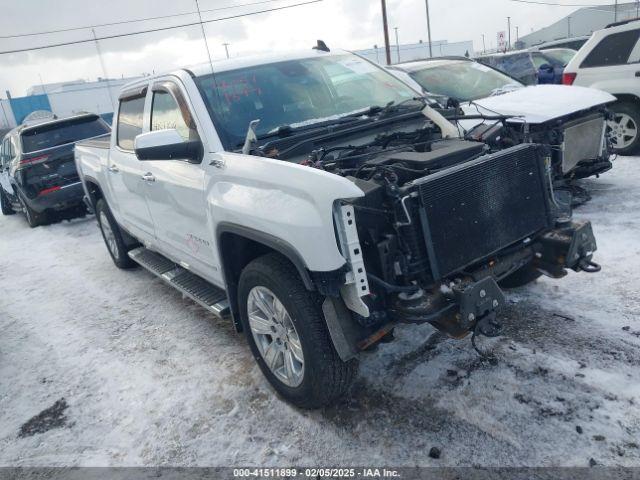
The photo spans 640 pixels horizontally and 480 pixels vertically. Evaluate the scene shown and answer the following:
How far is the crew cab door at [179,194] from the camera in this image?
3.63m

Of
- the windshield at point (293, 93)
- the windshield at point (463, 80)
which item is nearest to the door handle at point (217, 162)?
the windshield at point (293, 93)

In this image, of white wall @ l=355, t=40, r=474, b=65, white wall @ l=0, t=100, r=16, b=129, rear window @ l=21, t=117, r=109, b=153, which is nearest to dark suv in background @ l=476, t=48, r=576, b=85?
rear window @ l=21, t=117, r=109, b=153

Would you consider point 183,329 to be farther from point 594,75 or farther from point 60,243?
point 594,75

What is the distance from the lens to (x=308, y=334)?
111 inches

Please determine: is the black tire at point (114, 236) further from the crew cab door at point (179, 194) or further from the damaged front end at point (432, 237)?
the damaged front end at point (432, 237)

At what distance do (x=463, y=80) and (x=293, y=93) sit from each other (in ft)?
14.2

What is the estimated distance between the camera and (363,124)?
12.0ft

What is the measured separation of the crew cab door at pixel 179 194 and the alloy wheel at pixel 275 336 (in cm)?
62

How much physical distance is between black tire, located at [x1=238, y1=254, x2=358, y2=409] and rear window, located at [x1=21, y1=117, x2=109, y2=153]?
8113mm

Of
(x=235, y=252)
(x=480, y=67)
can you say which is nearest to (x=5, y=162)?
(x=480, y=67)

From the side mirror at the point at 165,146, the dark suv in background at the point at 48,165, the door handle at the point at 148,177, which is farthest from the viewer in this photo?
the dark suv in background at the point at 48,165

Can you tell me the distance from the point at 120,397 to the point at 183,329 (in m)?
1.02

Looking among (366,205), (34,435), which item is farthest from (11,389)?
(366,205)

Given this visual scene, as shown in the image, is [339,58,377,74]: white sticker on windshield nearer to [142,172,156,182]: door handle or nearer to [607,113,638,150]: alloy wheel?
[142,172,156,182]: door handle
